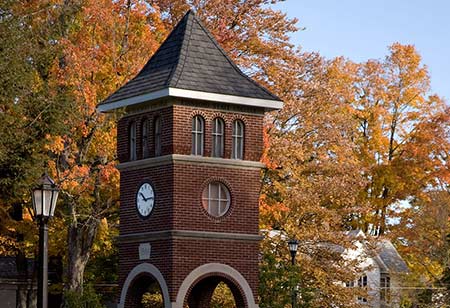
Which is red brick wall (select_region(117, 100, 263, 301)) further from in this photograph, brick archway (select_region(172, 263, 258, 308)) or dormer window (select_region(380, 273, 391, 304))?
dormer window (select_region(380, 273, 391, 304))

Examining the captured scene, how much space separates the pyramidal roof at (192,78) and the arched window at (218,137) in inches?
25.5

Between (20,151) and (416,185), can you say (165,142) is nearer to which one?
(20,151)

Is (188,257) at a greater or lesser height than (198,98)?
lesser

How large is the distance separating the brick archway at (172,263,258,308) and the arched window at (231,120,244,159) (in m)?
2.91

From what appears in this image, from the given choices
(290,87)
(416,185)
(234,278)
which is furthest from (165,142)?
(416,185)

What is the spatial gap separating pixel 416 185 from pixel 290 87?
15.6 metres

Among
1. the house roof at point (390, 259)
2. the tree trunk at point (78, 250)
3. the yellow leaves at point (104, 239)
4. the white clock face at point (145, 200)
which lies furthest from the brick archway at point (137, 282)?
the house roof at point (390, 259)

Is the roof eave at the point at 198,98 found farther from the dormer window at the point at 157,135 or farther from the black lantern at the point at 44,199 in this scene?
the black lantern at the point at 44,199

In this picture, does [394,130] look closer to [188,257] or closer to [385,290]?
[385,290]

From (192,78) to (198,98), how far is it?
2.05 feet

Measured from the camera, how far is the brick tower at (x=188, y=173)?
29.7 metres

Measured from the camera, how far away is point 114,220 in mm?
44406

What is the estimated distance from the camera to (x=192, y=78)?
3038 centimetres

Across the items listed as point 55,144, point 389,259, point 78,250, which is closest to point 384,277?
point 389,259
